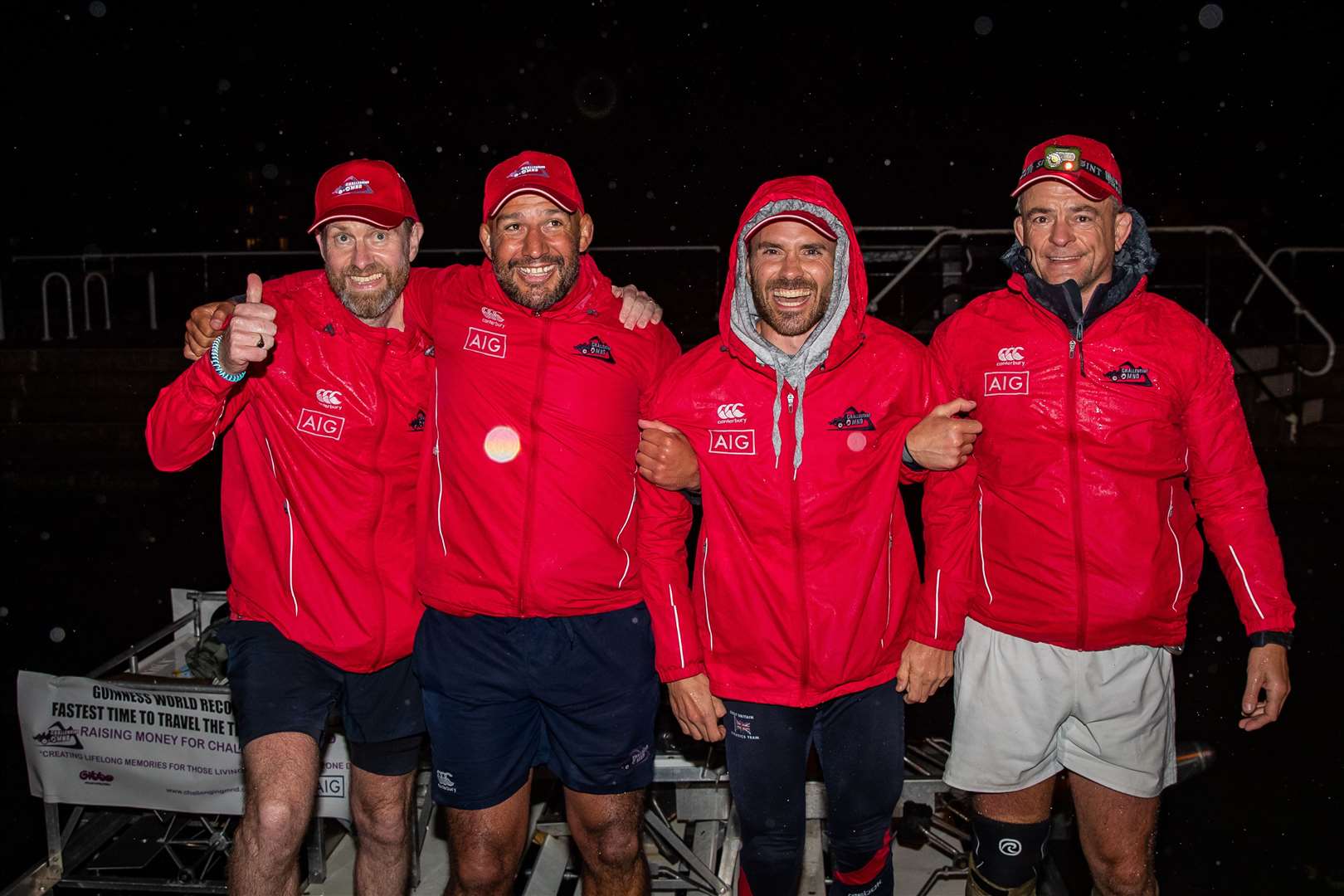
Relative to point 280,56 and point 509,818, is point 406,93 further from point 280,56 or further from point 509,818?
point 509,818

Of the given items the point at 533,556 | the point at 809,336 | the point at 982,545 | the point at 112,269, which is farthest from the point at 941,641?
the point at 112,269

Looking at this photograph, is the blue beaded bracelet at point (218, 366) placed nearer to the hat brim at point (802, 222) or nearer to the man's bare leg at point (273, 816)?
the man's bare leg at point (273, 816)

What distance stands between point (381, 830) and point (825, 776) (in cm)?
148

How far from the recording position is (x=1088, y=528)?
294cm

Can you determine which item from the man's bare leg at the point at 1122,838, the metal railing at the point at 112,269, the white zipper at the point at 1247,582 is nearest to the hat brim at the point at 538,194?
the white zipper at the point at 1247,582

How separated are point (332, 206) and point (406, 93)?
11.0m

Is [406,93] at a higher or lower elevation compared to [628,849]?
higher

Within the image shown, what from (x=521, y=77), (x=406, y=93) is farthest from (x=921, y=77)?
(x=406, y=93)

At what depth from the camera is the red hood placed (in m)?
2.86

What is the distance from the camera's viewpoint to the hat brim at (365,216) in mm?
3145

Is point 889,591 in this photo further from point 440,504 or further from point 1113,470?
point 440,504

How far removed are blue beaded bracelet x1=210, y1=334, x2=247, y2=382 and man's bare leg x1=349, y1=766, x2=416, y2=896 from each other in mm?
1352

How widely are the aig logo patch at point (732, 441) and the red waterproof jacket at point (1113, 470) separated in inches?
25.7

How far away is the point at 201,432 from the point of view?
304cm
